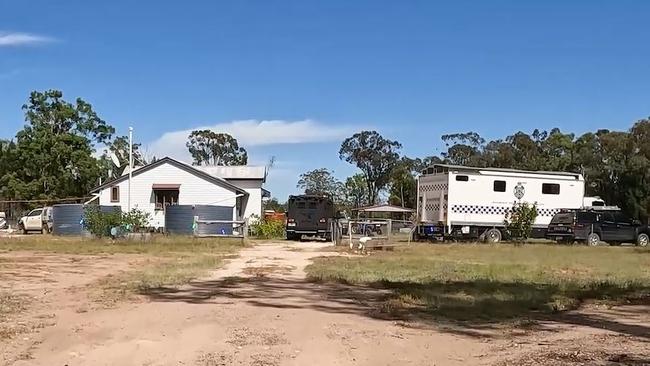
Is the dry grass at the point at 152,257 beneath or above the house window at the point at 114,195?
beneath

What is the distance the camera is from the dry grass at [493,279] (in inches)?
460

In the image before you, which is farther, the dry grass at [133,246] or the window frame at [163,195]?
the window frame at [163,195]

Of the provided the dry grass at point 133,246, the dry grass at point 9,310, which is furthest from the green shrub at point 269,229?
the dry grass at point 9,310

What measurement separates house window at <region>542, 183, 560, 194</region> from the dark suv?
8.47ft

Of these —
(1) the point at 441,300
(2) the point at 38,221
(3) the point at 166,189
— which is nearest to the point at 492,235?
(3) the point at 166,189

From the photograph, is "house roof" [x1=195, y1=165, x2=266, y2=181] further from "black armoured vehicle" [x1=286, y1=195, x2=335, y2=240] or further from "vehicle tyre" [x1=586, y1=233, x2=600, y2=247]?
"vehicle tyre" [x1=586, y1=233, x2=600, y2=247]

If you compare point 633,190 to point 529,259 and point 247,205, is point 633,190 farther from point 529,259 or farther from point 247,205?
point 529,259

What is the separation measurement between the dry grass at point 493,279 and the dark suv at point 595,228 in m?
9.19

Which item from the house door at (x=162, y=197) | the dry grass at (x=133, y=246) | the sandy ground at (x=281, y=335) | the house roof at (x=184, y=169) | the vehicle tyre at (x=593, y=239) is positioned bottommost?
the sandy ground at (x=281, y=335)

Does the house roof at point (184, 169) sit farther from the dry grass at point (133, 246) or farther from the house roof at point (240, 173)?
the dry grass at point (133, 246)

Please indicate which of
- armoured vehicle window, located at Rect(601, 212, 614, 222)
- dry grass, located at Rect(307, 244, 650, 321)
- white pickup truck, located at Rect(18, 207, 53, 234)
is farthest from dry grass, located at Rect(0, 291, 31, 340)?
white pickup truck, located at Rect(18, 207, 53, 234)

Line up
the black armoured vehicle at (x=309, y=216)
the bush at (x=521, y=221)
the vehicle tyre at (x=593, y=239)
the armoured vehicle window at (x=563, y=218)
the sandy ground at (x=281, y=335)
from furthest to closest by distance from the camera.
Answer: the black armoured vehicle at (x=309, y=216) → the armoured vehicle window at (x=563, y=218) → the vehicle tyre at (x=593, y=239) → the bush at (x=521, y=221) → the sandy ground at (x=281, y=335)

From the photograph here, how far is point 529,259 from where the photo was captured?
22953mm

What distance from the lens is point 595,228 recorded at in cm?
3497
